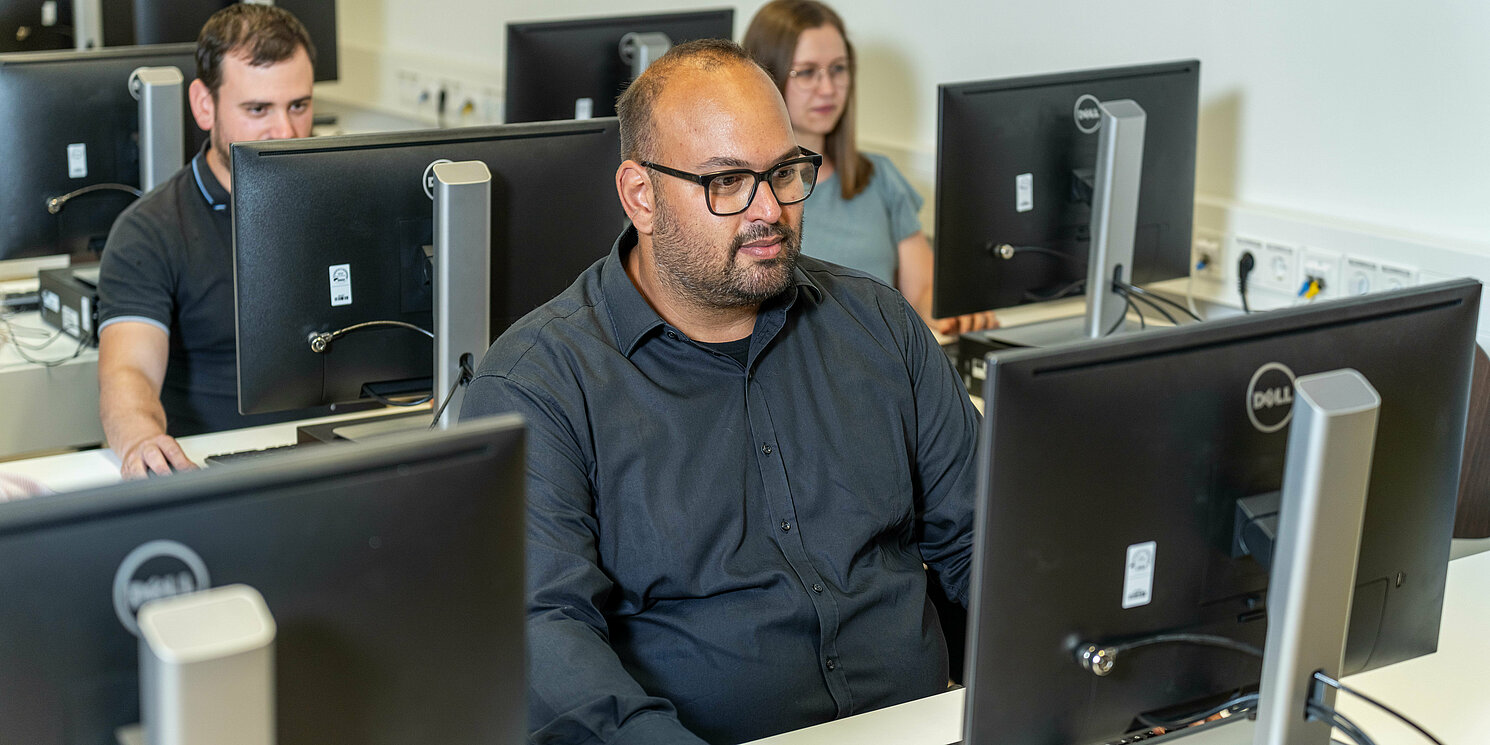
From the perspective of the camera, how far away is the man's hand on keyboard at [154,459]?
2121 millimetres

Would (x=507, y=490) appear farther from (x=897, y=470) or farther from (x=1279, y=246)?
(x=1279, y=246)

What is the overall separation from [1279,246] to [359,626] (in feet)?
7.62

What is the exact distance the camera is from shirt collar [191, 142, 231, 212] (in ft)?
7.77

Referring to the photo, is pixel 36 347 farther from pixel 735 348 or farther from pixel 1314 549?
pixel 1314 549

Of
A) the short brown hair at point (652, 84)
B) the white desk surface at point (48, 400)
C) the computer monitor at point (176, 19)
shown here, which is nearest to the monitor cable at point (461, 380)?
the short brown hair at point (652, 84)

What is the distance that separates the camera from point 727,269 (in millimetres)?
1591

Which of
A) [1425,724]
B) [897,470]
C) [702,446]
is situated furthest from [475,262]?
[1425,724]

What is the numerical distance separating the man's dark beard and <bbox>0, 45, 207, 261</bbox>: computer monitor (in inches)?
58.3

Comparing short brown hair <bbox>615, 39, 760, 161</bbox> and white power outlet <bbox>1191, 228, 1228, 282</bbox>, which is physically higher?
short brown hair <bbox>615, 39, 760, 161</bbox>

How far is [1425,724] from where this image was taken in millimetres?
1408

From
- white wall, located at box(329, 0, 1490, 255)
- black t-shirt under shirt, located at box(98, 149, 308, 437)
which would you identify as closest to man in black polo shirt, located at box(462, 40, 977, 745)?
black t-shirt under shirt, located at box(98, 149, 308, 437)

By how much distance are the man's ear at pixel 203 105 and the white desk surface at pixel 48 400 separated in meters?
0.46

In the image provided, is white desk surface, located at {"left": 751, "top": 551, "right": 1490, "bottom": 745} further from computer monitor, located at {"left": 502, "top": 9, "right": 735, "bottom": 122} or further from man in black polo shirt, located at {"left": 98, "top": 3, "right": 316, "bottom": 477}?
computer monitor, located at {"left": 502, "top": 9, "right": 735, "bottom": 122}

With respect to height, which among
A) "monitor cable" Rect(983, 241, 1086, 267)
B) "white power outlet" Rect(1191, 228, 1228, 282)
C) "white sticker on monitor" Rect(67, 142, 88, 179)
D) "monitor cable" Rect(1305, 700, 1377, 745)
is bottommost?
"monitor cable" Rect(1305, 700, 1377, 745)
